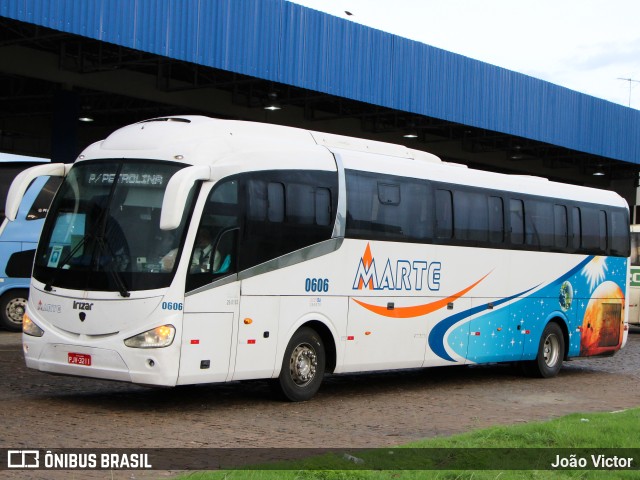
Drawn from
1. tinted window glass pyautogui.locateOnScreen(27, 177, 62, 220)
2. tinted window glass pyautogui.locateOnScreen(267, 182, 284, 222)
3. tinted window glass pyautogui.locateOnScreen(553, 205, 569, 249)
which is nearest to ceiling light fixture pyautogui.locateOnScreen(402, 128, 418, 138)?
tinted window glass pyautogui.locateOnScreen(27, 177, 62, 220)

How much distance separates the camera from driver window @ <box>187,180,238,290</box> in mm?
11430

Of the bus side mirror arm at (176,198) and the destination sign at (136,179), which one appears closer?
the bus side mirror arm at (176,198)

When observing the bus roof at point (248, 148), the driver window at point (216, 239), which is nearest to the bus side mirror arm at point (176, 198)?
the driver window at point (216, 239)

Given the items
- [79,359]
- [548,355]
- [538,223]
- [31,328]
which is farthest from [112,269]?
[548,355]

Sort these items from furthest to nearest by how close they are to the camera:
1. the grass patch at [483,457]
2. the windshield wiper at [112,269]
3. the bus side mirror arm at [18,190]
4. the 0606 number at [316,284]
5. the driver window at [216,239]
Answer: the 0606 number at [316,284], the bus side mirror arm at [18,190], the driver window at [216,239], the windshield wiper at [112,269], the grass patch at [483,457]

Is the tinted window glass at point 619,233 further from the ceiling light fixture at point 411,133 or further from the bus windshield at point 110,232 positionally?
the ceiling light fixture at point 411,133

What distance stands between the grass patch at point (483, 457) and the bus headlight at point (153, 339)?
2.77 meters

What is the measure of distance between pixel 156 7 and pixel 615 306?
36.2 ft

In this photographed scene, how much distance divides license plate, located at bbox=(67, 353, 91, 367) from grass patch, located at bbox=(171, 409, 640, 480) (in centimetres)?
348

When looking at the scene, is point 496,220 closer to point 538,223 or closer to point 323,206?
point 538,223

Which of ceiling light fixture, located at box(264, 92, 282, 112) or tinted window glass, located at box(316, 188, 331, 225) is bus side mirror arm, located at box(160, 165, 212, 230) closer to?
tinted window glass, located at box(316, 188, 331, 225)

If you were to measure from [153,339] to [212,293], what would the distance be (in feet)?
3.03

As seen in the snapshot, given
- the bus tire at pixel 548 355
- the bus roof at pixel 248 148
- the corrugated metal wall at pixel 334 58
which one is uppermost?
the corrugated metal wall at pixel 334 58

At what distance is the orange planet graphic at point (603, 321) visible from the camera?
18.7 m
